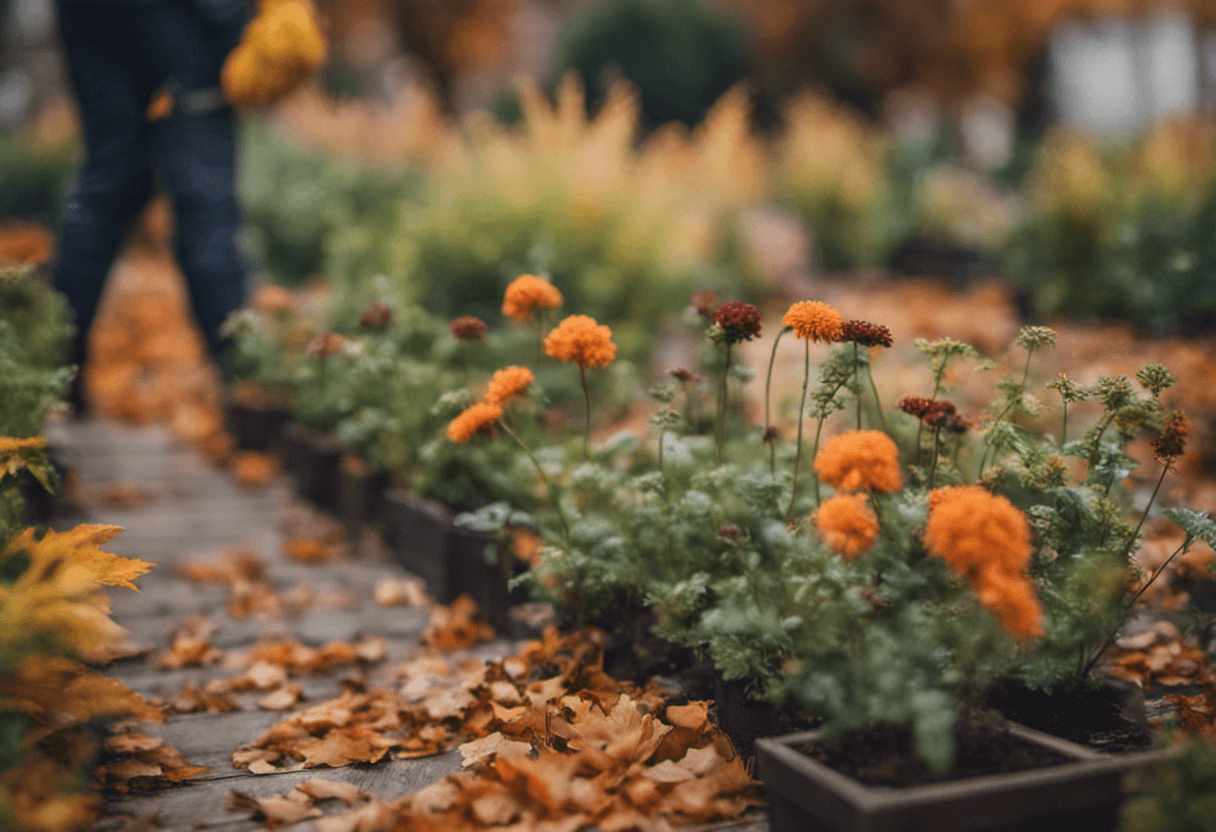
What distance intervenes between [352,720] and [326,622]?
0.68m

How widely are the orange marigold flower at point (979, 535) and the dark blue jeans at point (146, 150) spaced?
323 centimetres

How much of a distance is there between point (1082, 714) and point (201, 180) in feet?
11.6

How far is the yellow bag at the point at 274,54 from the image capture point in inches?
134

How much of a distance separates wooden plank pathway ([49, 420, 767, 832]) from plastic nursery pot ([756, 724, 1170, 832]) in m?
0.19

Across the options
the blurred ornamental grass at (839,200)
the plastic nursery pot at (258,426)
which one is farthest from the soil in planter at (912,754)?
the blurred ornamental grass at (839,200)

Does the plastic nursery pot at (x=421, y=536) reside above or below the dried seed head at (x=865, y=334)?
below

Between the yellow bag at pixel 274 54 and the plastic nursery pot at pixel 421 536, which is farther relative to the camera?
the yellow bag at pixel 274 54

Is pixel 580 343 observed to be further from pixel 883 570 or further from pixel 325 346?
pixel 325 346

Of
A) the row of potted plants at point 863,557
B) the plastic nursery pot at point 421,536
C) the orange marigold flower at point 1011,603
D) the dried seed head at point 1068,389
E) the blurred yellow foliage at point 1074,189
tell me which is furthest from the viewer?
the blurred yellow foliage at point 1074,189

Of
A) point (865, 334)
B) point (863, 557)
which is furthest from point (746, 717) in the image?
point (865, 334)

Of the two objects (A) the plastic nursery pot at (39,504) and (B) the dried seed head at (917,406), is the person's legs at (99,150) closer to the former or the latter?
(A) the plastic nursery pot at (39,504)

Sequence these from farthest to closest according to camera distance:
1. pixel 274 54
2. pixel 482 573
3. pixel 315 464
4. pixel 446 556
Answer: pixel 315 464 < pixel 274 54 < pixel 446 556 < pixel 482 573

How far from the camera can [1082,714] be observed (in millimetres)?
1646

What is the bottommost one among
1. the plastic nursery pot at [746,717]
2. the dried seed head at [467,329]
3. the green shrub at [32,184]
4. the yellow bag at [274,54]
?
the plastic nursery pot at [746,717]
